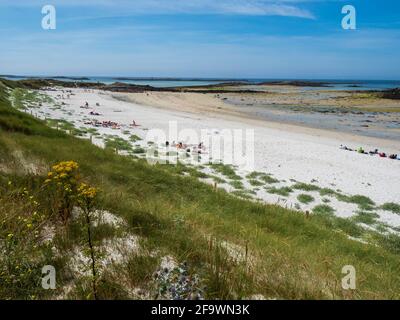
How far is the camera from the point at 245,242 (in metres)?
4.94

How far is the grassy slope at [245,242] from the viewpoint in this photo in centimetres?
354

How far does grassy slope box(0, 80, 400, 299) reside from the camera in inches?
139

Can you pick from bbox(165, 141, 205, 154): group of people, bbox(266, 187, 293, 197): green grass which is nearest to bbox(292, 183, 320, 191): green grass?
bbox(266, 187, 293, 197): green grass

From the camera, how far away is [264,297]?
11.2 ft

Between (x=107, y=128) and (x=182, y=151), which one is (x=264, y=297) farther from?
(x=107, y=128)

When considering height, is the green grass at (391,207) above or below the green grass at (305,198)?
below

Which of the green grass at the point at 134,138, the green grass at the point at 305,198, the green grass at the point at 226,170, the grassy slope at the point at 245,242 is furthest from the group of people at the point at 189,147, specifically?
the grassy slope at the point at 245,242

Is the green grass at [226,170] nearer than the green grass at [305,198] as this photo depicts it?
No

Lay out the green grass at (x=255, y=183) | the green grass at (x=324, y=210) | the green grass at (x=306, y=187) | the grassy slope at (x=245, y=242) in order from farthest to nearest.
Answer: the green grass at (x=255, y=183)
the green grass at (x=306, y=187)
the green grass at (x=324, y=210)
the grassy slope at (x=245, y=242)

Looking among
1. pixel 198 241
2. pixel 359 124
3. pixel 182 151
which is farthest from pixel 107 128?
pixel 359 124

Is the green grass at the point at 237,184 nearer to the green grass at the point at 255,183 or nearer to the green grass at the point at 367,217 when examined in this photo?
the green grass at the point at 255,183

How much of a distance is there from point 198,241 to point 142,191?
5457 mm

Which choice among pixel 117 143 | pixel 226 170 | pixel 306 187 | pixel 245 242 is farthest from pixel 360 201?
pixel 117 143

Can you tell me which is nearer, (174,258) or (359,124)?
(174,258)
